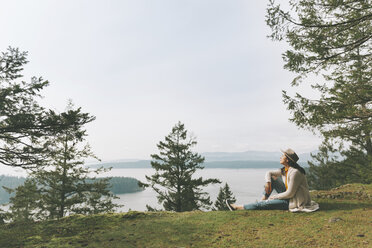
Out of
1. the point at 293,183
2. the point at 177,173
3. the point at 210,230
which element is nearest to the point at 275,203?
the point at 293,183

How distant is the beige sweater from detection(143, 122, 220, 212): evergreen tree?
42.3 ft

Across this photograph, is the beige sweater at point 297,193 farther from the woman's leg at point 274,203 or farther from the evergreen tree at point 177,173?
the evergreen tree at point 177,173

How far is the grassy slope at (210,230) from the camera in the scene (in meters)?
3.47

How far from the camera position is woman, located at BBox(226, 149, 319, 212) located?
4.87 metres

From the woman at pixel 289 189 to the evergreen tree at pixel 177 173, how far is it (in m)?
12.3

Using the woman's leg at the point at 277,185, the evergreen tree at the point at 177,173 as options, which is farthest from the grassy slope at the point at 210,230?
the evergreen tree at the point at 177,173

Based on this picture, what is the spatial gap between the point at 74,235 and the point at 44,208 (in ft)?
41.2

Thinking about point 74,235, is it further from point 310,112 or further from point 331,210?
point 310,112

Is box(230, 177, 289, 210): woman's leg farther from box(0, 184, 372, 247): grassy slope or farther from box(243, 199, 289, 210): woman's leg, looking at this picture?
box(0, 184, 372, 247): grassy slope

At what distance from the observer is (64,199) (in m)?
13.7

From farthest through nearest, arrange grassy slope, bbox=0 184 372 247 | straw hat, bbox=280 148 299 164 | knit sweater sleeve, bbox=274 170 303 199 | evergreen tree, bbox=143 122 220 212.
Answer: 1. evergreen tree, bbox=143 122 220 212
2. straw hat, bbox=280 148 299 164
3. knit sweater sleeve, bbox=274 170 303 199
4. grassy slope, bbox=0 184 372 247

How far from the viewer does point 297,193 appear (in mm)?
4965

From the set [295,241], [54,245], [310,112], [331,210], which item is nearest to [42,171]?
[54,245]

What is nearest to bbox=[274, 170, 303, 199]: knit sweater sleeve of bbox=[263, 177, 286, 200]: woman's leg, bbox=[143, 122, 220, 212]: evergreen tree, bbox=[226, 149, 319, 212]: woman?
bbox=[226, 149, 319, 212]: woman
